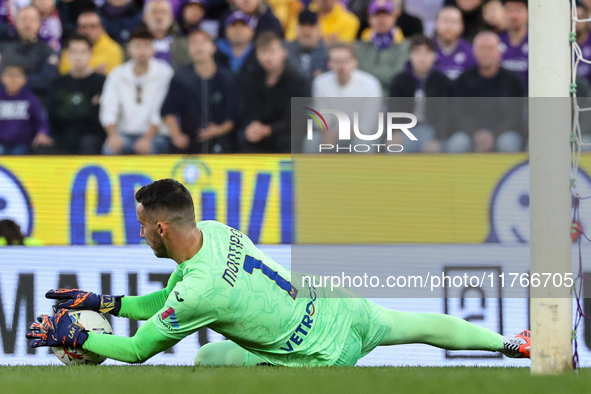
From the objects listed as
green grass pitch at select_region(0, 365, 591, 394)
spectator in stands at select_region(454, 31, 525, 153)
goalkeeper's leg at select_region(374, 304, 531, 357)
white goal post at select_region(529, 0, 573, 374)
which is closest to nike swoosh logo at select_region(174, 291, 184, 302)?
green grass pitch at select_region(0, 365, 591, 394)

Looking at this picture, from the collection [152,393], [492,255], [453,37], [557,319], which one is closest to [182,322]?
[152,393]

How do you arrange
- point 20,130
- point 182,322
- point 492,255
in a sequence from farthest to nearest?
1. point 20,130
2. point 492,255
3. point 182,322

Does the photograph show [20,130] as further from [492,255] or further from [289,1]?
[492,255]

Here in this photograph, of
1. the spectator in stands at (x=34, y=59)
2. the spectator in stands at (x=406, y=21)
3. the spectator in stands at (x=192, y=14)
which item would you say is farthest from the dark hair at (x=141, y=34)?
the spectator in stands at (x=406, y=21)

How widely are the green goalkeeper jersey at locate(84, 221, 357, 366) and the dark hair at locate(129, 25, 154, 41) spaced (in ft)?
10.1

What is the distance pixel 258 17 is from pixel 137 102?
1359mm

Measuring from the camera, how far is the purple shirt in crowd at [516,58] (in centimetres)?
609

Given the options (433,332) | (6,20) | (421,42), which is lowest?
(433,332)

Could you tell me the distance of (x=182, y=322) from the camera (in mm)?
3514

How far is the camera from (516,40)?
626cm

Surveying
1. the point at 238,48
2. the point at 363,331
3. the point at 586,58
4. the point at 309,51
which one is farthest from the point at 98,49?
the point at 586,58

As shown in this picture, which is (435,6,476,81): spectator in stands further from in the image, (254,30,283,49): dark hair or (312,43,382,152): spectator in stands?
(254,30,283,49): dark hair

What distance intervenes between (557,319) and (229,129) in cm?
364

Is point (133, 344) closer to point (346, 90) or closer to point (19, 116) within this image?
point (346, 90)
